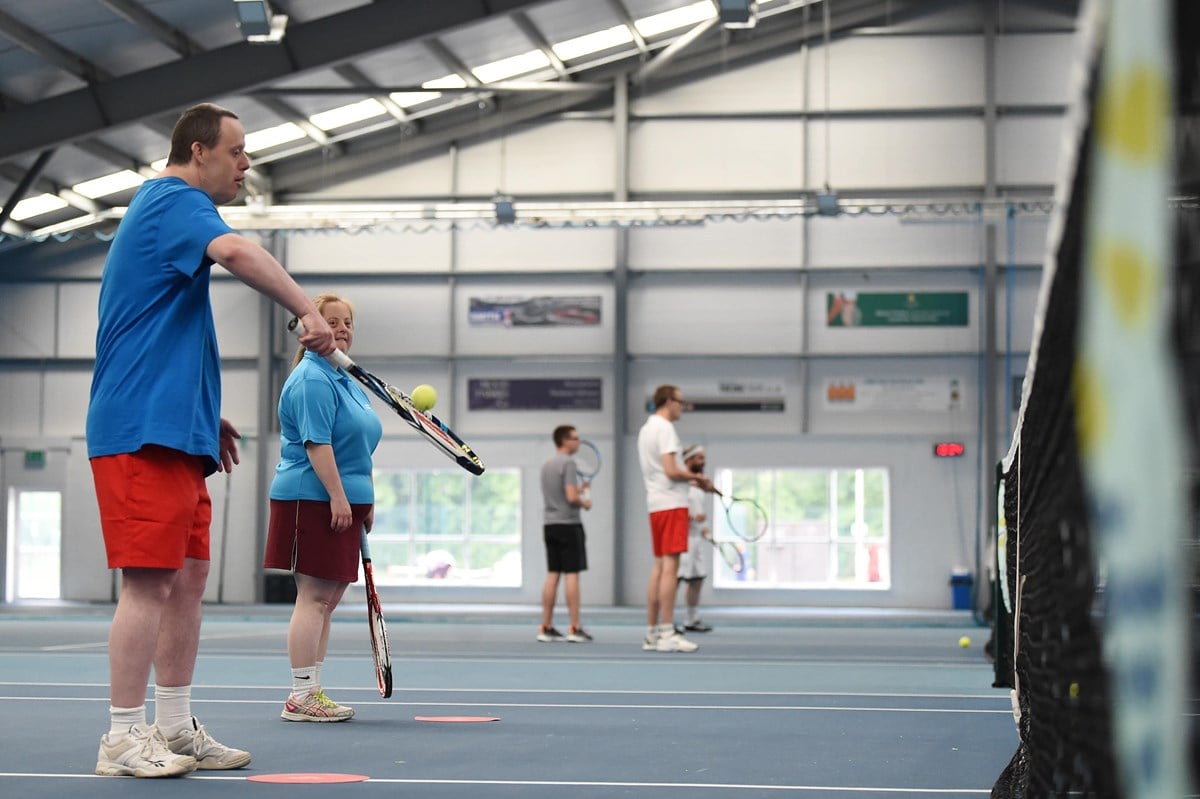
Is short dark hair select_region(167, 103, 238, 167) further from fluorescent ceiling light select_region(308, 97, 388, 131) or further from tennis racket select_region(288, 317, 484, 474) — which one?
fluorescent ceiling light select_region(308, 97, 388, 131)

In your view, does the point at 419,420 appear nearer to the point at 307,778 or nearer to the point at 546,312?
the point at 307,778

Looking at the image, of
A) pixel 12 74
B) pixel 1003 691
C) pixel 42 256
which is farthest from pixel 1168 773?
pixel 42 256

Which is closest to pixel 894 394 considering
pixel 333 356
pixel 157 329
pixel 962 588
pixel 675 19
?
pixel 962 588

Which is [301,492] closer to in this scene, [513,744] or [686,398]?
[513,744]

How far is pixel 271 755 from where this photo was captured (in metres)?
4.31

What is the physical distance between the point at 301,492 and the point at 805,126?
15818mm

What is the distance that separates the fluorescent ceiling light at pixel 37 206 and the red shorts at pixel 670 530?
1217 cm

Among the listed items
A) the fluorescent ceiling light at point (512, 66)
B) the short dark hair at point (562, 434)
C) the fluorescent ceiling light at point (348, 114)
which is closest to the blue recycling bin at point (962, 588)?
the fluorescent ceiling light at point (512, 66)

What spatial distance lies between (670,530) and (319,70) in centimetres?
662

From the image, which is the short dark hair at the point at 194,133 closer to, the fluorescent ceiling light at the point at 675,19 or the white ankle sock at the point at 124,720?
the white ankle sock at the point at 124,720

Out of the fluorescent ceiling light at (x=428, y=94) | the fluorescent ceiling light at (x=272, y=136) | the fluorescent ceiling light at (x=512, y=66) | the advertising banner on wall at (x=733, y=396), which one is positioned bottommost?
the advertising banner on wall at (x=733, y=396)

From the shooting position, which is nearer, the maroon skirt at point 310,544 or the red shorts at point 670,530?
the maroon skirt at point 310,544

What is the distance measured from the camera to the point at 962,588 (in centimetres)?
1914

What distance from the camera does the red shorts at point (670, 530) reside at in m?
9.58
